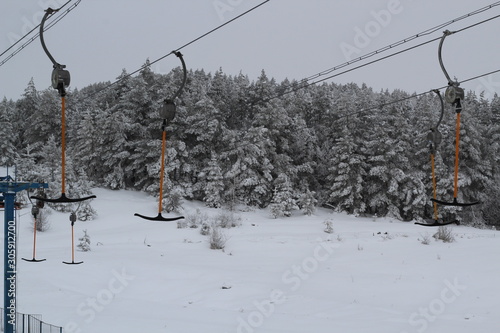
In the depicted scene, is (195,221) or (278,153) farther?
(278,153)

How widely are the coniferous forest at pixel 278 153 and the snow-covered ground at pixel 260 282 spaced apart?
9.39 metres

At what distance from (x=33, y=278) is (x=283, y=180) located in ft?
83.9

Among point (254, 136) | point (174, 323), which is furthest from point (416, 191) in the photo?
point (174, 323)

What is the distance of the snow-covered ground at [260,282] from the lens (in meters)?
13.5

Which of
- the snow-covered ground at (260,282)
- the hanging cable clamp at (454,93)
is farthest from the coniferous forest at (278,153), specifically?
the hanging cable clamp at (454,93)

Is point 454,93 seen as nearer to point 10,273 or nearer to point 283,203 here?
point 10,273

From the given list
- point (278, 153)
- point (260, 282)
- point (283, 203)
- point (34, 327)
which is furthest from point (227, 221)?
point (34, 327)

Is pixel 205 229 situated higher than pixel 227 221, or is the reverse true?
pixel 227 221

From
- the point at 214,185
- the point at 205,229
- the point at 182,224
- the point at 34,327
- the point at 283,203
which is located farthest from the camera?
the point at 214,185

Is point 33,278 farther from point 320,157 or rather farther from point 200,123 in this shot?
point 320,157

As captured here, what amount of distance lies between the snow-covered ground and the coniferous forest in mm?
9387

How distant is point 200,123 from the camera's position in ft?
145

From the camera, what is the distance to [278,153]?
155 feet

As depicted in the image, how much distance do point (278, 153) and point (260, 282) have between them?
94.7 feet
